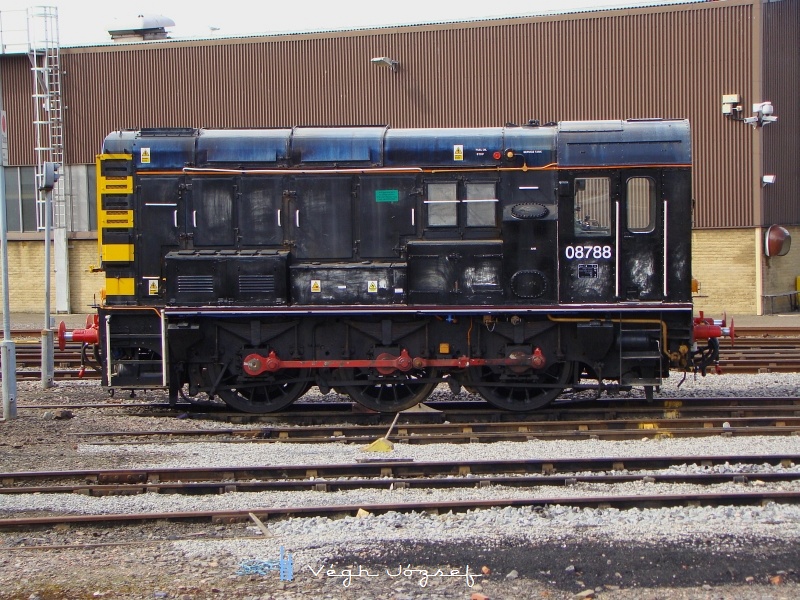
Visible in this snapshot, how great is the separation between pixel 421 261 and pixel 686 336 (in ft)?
11.8

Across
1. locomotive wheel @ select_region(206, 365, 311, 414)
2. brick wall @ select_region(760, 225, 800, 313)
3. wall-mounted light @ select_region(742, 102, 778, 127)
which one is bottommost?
locomotive wheel @ select_region(206, 365, 311, 414)

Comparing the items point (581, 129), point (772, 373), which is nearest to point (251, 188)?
point (581, 129)

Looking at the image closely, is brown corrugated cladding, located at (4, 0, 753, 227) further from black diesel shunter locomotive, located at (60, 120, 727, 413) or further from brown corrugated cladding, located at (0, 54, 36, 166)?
black diesel shunter locomotive, located at (60, 120, 727, 413)

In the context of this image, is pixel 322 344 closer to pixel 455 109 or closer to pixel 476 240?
pixel 476 240

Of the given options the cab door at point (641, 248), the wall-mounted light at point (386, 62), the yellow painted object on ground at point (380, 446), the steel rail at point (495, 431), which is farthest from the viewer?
the wall-mounted light at point (386, 62)

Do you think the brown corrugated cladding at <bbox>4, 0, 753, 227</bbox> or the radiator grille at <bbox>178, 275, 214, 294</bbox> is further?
the brown corrugated cladding at <bbox>4, 0, 753, 227</bbox>

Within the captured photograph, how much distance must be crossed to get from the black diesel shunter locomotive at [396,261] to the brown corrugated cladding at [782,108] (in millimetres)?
18178

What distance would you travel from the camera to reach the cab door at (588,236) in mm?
11578

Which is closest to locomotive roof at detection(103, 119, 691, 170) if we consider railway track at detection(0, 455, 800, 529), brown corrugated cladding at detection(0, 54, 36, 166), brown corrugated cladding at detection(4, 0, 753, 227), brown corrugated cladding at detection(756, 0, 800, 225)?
railway track at detection(0, 455, 800, 529)

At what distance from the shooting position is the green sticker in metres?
11.9

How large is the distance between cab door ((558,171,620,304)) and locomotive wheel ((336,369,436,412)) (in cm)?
223

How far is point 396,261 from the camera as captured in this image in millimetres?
11875

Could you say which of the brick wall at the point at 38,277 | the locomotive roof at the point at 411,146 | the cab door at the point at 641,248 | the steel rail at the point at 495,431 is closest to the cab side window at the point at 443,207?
the locomotive roof at the point at 411,146

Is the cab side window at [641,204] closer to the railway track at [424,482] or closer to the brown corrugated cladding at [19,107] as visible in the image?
the railway track at [424,482]
